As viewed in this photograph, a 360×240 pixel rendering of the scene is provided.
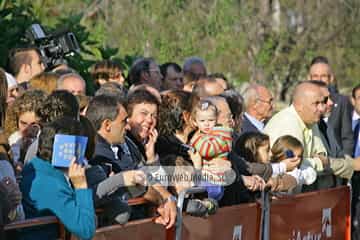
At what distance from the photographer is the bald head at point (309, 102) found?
905 centimetres

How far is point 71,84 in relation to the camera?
26.6 feet

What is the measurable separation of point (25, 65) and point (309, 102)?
2.70 m

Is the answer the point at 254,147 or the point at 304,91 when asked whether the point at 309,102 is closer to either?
the point at 304,91

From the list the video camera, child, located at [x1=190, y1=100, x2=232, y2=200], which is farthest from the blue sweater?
the video camera

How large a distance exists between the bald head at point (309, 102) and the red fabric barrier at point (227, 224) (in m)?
1.74

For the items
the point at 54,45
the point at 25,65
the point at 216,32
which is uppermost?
the point at 216,32

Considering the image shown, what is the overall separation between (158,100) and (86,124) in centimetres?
165

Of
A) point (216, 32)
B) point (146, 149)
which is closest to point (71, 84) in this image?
point (146, 149)

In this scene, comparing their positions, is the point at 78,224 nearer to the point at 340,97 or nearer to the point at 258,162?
the point at 258,162

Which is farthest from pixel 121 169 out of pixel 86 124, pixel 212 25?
pixel 212 25

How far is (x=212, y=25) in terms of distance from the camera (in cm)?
1852

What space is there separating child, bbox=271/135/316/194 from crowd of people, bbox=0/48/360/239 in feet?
0.04

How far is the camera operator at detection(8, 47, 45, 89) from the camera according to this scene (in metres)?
9.09

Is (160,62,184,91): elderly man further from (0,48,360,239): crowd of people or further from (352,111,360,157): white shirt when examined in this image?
(352,111,360,157): white shirt
